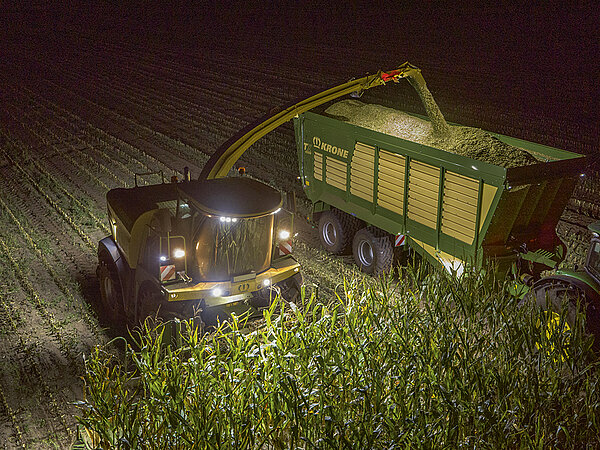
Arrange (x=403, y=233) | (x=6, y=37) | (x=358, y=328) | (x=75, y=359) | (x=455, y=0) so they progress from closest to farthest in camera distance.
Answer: (x=358, y=328)
(x=75, y=359)
(x=403, y=233)
(x=6, y=37)
(x=455, y=0)

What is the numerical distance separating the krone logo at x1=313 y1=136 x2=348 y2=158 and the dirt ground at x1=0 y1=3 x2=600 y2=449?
141cm

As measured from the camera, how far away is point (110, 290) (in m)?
7.57

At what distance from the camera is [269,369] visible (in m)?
5.11

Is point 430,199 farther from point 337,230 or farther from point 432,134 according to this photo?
point 337,230

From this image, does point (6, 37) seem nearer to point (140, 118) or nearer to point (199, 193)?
point (140, 118)

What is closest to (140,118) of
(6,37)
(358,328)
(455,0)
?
(358,328)

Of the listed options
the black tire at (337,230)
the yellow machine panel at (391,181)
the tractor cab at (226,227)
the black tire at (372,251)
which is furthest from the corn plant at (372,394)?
the black tire at (337,230)

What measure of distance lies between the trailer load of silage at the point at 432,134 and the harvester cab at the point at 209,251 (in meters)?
2.33

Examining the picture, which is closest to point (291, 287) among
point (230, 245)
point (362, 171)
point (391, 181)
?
point (230, 245)

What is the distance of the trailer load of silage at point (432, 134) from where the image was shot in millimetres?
7477

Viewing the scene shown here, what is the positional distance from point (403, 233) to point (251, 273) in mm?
2393

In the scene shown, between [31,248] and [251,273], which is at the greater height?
[251,273]

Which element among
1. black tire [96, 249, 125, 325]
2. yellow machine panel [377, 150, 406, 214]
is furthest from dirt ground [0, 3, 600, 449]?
yellow machine panel [377, 150, 406, 214]

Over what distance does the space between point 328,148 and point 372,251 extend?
1.54 meters
